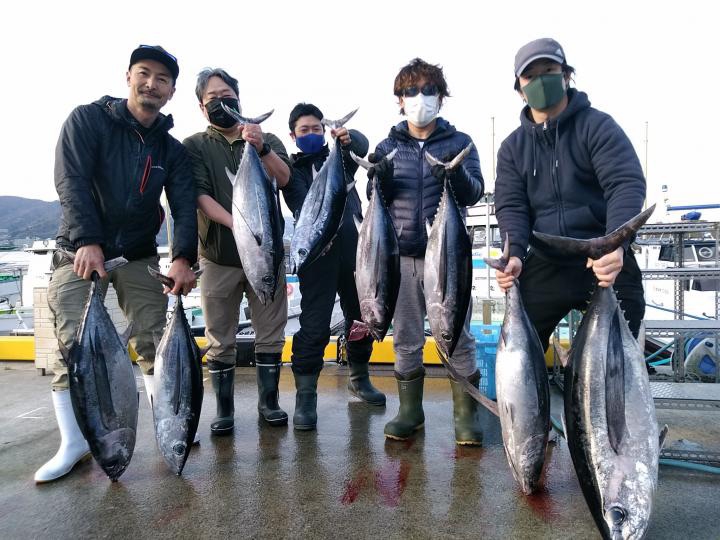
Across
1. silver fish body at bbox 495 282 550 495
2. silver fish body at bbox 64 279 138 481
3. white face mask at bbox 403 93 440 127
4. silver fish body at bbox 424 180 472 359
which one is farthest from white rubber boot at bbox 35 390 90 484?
white face mask at bbox 403 93 440 127

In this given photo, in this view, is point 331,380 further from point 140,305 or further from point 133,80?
point 133,80

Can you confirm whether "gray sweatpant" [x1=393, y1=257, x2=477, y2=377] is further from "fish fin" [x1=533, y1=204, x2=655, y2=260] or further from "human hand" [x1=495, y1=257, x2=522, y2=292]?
"fish fin" [x1=533, y1=204, x2=655, y2=260]

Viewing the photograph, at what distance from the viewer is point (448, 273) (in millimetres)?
2283

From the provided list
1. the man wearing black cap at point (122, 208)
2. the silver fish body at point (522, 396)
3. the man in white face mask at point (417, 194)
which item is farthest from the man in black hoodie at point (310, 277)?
the silver fish body at point (522, 396)

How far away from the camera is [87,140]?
248 cm

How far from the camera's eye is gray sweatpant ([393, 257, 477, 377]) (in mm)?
2811

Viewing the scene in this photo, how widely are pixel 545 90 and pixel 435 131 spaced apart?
0.68m

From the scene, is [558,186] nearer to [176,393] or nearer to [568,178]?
[568,178]

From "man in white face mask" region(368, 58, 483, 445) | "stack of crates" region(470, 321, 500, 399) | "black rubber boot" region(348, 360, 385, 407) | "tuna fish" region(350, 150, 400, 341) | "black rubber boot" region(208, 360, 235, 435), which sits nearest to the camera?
"tuna fish" region(350, 150, 400, 341)

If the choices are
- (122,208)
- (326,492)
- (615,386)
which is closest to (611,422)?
(615,386)

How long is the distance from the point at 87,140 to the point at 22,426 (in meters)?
2.24

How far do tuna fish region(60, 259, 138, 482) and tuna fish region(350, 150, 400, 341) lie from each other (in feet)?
4.02

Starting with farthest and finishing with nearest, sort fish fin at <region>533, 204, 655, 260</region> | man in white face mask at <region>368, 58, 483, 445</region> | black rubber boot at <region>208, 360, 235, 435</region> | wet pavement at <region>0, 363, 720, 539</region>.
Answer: black rubber boot at <region>208, 360, 235, 435</region>
man in white face mask at <region>368, 58, 483, 445</region>
wet pavement at <region>0, 363, 720, 539</region>
fish fin at <region>533, 204, 655, 260</region>

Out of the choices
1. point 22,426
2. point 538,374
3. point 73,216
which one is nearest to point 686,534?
point 538,374
